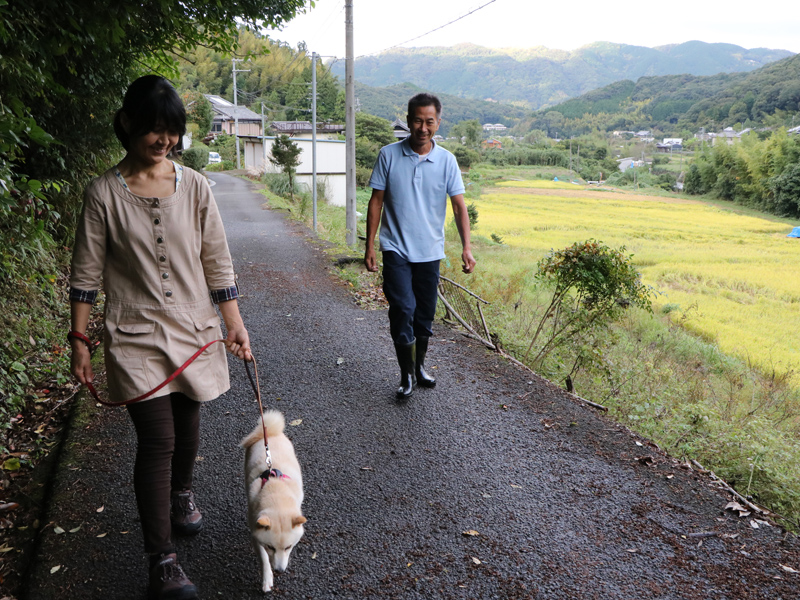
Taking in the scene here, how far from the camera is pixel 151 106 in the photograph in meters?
1.97

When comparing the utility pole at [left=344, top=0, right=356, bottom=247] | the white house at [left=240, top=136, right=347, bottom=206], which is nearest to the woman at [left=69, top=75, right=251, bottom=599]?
the utility pole at [left=344, top=0, right=356, bottom=247]

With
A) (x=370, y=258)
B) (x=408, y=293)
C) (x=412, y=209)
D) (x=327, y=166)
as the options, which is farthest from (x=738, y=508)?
(x=327, y=166)

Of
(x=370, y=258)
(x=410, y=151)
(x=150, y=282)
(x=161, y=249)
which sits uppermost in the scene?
(x=410, y=151)

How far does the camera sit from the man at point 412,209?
4012mm

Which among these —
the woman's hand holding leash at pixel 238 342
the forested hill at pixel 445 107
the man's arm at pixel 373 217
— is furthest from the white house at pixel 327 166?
the forested hill at pixel 445 107

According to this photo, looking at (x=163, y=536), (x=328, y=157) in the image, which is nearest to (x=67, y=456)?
(x=163, y=536)

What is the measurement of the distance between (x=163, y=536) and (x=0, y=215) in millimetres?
2792

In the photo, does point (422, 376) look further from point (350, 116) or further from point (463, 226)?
point (350, 116)

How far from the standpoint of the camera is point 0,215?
12.4ft

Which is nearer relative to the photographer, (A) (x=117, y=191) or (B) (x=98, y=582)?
(A) (x=117, y=191)

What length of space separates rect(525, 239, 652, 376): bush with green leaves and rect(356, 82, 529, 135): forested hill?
6109 cm

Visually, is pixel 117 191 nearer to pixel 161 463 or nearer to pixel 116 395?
pixel 116 395

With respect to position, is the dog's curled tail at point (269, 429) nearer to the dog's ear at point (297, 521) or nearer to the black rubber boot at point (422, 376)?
the dog's ear at point (297, 521)

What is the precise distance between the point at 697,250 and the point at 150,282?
2371 centimetres
